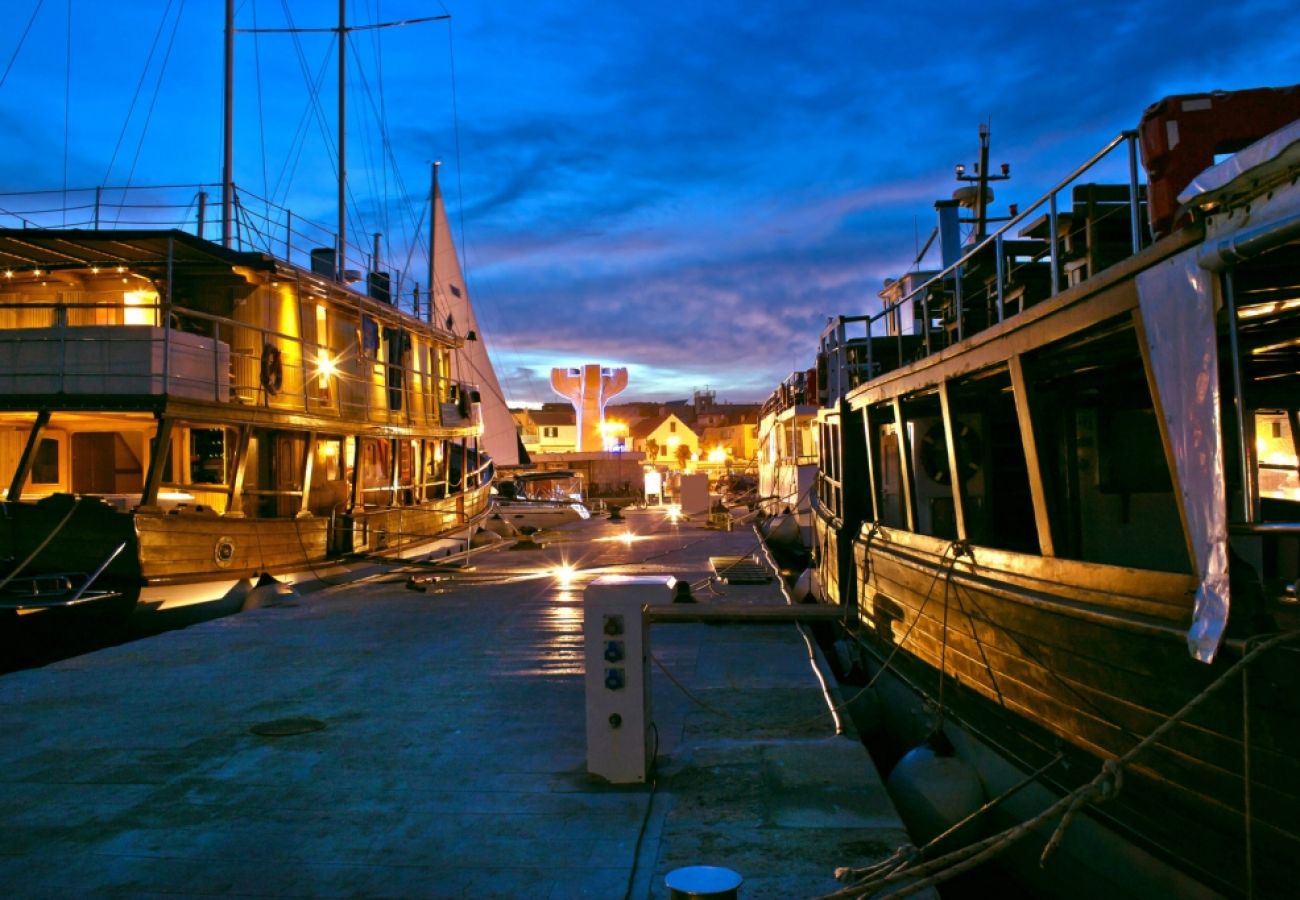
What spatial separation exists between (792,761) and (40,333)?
38.7ft

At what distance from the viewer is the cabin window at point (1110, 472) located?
276 inches

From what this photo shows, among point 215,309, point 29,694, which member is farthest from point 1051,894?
point 215,309

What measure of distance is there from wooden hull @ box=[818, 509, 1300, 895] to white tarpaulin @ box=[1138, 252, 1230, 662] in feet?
0.61

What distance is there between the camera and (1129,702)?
13.8 ft

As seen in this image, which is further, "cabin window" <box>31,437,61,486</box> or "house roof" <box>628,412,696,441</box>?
"house roof" <box>628,412,696,441</box>

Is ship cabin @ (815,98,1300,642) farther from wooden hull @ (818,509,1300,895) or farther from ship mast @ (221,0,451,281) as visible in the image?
ship mast @ (221,0,451,281)

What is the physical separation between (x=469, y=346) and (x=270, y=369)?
2206cm

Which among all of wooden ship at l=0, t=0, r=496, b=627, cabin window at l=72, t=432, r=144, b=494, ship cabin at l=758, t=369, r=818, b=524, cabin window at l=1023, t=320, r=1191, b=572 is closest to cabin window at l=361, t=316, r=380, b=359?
wooden ship at l=0, t=0, r=496, b=627

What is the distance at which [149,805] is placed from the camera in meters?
5.02

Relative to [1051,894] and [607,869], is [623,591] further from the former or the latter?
[1051,894]

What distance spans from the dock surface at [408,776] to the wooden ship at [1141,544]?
109 cm

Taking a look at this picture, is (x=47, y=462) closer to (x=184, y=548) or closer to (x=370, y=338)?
(x=184, y=548)

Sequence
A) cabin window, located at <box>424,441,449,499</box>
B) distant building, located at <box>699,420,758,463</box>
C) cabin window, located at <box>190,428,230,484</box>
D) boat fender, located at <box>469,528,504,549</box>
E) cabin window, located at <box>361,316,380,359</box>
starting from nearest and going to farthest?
cabin window, located at <box>190,428,230,484</box> < cabin window, located at <box>361,316,380,359</box> < cabin window, located at <box>424,441,449,499</box> < boat fender, located at <box>469,528,504,549</box> < distant building, located at <box>699,420,758,463</box>

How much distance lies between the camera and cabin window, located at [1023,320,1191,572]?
700cm
